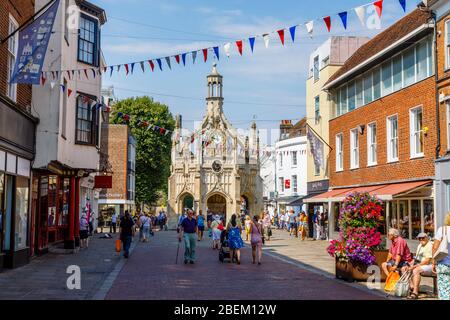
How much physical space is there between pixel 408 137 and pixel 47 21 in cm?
1392

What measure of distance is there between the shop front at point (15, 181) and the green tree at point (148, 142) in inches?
1773

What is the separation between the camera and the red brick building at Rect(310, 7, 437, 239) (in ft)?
69.5

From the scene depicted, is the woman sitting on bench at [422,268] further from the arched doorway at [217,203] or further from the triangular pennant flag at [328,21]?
the arched doorway at [217,203]

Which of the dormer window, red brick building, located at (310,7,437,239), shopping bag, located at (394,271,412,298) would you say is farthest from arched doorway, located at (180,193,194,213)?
shopping bag, located at (394,271,412,298)

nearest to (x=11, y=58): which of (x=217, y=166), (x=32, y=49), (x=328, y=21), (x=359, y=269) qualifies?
(x=32, y=49)

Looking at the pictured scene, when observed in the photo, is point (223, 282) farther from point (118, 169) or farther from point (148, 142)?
point (148, 142)

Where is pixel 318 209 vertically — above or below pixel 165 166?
below

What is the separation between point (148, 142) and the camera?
6494 centimetres

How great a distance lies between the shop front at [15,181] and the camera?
15773 mm

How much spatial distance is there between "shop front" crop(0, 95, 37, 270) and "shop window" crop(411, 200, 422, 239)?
536 inches

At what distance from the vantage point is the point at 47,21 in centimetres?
1534
